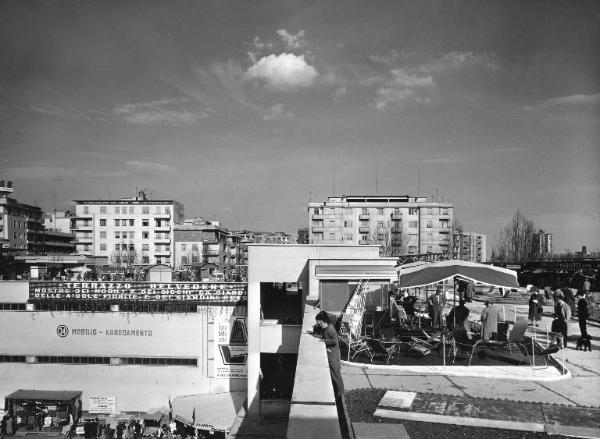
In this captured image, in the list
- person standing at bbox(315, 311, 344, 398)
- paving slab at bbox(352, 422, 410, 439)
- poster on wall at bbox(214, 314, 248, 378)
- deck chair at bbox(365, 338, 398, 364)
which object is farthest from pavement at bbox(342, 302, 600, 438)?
poster on wall at bbox(214, 314, 248, 378)

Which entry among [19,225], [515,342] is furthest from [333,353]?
[19,225]

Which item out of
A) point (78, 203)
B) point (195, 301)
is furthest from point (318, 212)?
point (195, 301)

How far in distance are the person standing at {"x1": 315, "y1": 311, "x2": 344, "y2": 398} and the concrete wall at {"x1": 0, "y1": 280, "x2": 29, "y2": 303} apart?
97.3 feet

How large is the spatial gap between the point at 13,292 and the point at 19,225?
60336 millimetres

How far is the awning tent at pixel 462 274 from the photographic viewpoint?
10.6 meters

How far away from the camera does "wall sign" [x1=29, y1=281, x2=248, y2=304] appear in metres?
31.2

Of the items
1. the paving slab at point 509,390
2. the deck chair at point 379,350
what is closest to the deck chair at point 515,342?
the paving slab at point 509,390

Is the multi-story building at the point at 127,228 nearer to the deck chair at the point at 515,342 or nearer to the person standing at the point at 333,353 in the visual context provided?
the deck chair at the point at 515,342

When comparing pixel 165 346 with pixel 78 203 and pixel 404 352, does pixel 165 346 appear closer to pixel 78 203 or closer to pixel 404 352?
pixel 404 352

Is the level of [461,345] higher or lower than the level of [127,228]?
lower

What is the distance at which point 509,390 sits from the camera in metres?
7.66

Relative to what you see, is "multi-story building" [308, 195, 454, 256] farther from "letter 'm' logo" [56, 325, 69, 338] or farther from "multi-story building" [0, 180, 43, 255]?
"letter 'm' logo" [56, 325, 69, 338]

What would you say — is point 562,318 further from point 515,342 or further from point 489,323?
point 515,342

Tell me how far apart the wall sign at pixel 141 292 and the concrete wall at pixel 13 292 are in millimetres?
358
